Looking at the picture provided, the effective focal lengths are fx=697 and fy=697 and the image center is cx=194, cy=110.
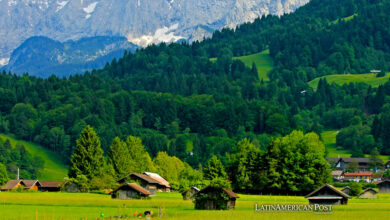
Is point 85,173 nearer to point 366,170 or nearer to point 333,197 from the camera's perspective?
point 333,197

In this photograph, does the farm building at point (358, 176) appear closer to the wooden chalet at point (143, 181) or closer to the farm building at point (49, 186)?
the wooden chalet at point (143, 181)

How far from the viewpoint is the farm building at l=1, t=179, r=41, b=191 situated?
135125 millimetres

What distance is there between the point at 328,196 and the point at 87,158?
5425cm

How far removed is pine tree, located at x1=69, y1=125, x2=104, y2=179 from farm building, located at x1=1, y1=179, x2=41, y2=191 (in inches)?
468

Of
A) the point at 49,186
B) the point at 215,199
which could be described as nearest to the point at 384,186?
the point at 215,199

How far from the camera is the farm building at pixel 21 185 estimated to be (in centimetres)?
13512

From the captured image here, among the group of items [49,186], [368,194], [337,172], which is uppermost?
[337,172]

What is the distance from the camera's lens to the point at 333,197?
95438 mm

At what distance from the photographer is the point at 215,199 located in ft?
288

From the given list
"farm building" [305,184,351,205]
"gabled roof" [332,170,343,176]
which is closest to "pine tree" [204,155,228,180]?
"farm building" [305,184,351,205]

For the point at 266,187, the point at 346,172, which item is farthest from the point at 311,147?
the point at 346,172

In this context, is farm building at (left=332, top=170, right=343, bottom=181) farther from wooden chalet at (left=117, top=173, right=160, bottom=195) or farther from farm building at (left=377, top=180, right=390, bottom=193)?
wooden chalet at (left=117, top=173, right=160, bottom=195)

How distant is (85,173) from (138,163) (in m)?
23.5

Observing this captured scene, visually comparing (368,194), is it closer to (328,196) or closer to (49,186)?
(328,196)
